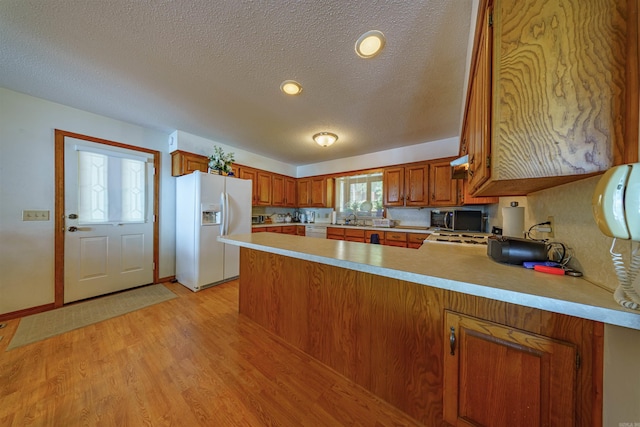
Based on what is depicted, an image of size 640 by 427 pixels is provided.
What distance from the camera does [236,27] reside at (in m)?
1.38

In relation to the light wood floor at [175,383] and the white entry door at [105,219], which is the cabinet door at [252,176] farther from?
the light wood floor at [175,383]

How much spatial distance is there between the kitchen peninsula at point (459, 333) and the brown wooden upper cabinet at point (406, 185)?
A: 8.32ft

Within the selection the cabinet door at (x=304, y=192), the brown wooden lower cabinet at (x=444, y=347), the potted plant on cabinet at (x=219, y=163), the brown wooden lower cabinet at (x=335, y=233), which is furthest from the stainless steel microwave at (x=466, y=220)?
the potted plant on cabinet at (x=219, y=163)

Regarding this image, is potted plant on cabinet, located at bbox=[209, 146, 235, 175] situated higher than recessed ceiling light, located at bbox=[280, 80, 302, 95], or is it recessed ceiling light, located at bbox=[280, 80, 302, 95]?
recessed ceiling light, located at bbox=[280, 80, 302, 95]

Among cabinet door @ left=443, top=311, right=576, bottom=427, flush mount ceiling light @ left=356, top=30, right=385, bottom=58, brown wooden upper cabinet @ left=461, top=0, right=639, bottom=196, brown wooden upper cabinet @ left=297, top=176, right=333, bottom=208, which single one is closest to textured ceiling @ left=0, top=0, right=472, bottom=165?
flush mount ceiling light @ left=356, top=30, right=385, bottom=58

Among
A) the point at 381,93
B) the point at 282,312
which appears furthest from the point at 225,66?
the point at 282,312

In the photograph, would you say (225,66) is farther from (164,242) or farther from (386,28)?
(164,242)

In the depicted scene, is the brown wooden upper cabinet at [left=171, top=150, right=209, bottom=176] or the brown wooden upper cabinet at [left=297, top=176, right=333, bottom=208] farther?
the brown wooden upper cabinet at [left=297, top=176, right=333, bottom=208]

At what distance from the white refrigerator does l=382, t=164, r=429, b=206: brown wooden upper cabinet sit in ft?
8.55

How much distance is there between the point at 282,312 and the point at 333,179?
3432 mm

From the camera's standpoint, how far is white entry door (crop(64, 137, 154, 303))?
250 centimetres

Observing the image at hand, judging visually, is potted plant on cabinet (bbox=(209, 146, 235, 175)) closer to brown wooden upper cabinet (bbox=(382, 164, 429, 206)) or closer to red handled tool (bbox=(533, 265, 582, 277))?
brown wooden upper cabinet (bbox=(382, 164, 429, 206))

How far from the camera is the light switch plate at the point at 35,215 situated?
2238 millimetres

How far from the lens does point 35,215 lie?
7.51 feet
